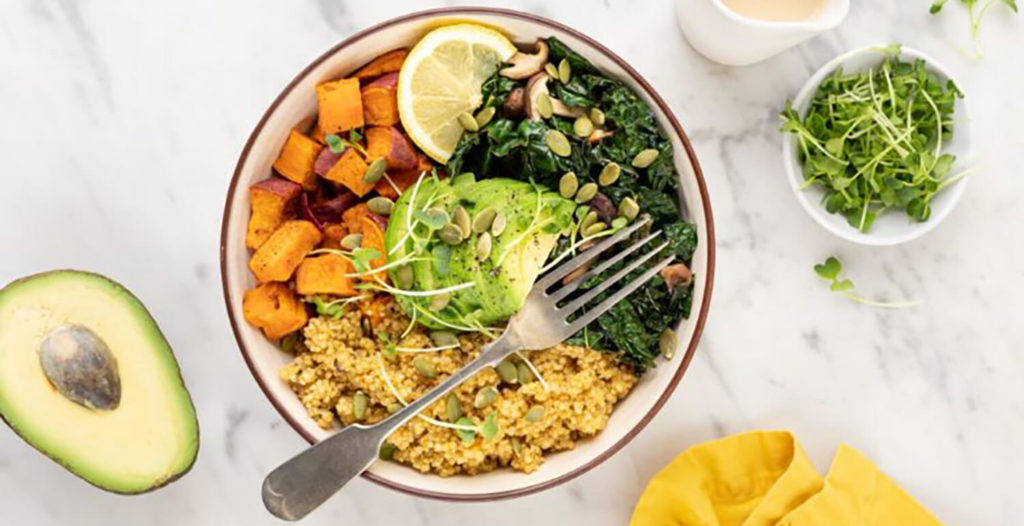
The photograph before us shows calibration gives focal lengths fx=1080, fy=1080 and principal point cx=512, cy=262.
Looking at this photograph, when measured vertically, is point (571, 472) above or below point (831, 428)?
above

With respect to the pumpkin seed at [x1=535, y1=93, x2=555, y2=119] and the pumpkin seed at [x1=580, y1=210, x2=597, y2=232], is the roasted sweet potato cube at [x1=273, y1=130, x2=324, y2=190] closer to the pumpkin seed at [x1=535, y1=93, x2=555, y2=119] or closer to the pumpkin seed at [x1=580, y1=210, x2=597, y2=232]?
the pumpkin seed at [x1=535, y1=93, x2=555, y2=119]

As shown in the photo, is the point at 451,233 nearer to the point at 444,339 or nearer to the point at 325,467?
the point at 444,339

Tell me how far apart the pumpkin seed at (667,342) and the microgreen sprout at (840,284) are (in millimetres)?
517

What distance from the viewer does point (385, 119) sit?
2361mm

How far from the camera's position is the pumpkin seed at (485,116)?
233 centimetres

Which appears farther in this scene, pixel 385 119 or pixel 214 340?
pixel 214 340

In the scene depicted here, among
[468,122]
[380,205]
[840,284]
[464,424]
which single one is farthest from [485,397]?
[840,284]

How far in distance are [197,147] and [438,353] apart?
83 cm

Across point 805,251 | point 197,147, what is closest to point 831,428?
point 805,251

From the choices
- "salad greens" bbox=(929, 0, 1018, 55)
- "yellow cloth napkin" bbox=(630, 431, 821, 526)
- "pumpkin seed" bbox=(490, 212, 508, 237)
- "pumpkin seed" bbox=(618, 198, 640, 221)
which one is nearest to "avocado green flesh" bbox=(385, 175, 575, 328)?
"pumpkin seed" bbox=(490, 212, 508, 237)

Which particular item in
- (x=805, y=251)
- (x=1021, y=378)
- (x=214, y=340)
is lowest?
(x=1021, y=378)

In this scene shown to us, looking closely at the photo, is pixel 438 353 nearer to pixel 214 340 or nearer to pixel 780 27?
pixel 214 340

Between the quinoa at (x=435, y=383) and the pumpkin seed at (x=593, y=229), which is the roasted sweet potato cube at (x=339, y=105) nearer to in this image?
the quinoa at (x=435, y=383)

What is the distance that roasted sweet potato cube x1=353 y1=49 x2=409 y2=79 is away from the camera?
238cm
